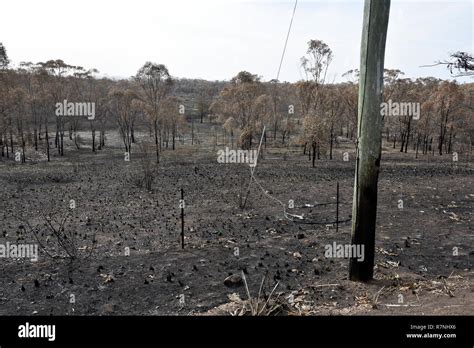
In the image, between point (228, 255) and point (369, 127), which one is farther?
point (228, 255)

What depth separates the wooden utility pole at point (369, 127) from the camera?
539 cm

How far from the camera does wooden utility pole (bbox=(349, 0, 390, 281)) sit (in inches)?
212

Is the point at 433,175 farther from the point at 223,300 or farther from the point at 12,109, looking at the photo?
the point at 12,109

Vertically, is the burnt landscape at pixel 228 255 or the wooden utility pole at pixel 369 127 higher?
the wooden utility pole at pixel 369 127

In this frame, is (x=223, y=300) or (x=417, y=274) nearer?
(x=223, y=300)

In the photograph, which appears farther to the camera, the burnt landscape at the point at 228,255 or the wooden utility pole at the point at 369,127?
the burnt landscape at the point at 228,255

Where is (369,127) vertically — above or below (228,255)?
Answer: above

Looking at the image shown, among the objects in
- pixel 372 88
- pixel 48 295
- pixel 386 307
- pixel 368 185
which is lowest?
pixel 48 295

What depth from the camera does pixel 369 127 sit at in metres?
5.57

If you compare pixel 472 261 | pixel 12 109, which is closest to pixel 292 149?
pixel 12 109

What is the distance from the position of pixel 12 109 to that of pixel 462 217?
121 feet
